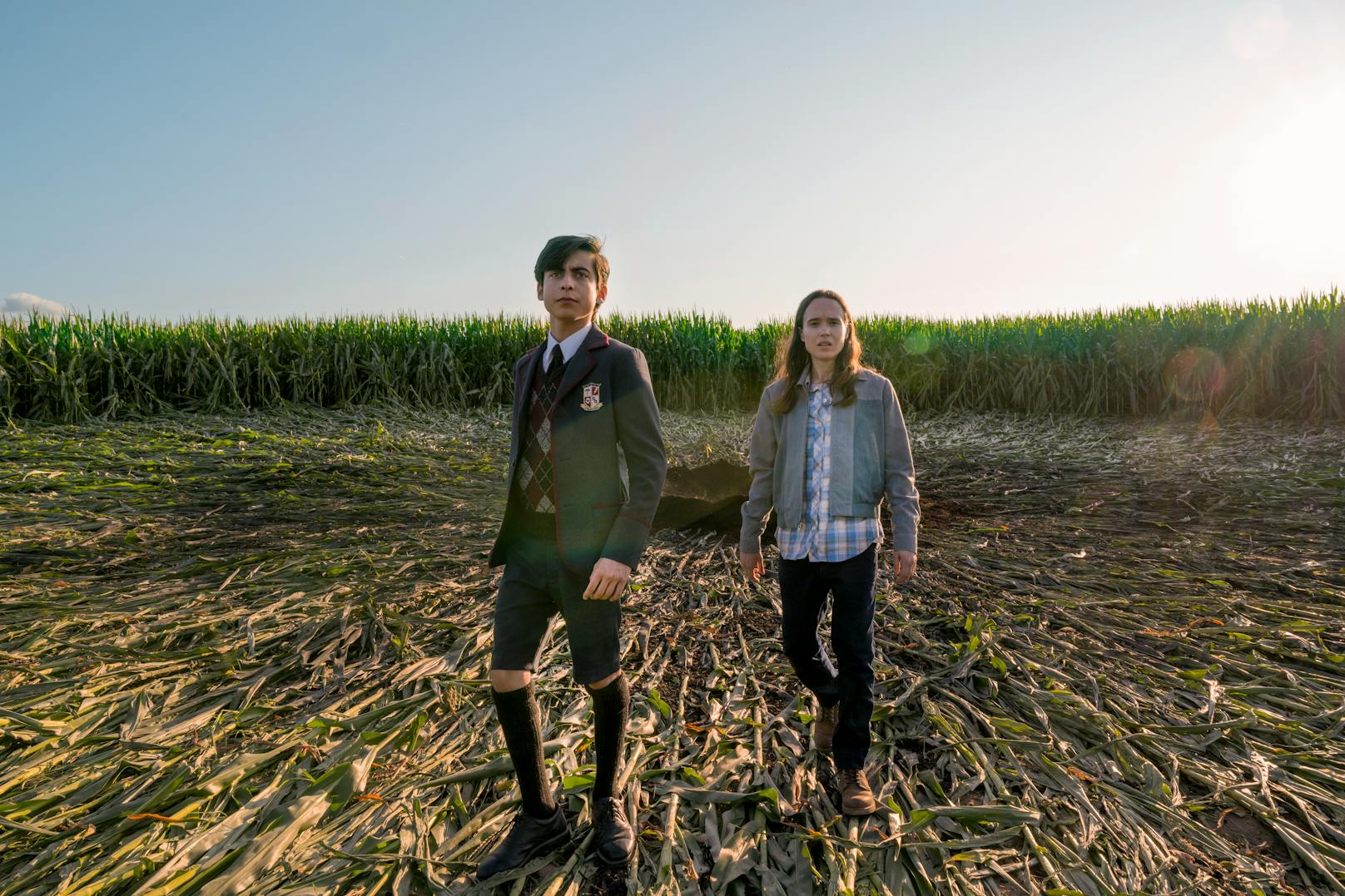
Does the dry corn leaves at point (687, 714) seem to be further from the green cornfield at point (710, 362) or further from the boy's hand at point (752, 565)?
the green cornfield at point (710, 362)

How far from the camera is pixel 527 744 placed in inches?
77.1

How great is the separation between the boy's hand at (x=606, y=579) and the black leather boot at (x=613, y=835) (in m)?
0.66

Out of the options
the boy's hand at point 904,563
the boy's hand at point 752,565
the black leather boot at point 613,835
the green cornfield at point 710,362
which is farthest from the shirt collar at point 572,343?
the green cornfield at point 710,362

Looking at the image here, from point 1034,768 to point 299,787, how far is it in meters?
2.41

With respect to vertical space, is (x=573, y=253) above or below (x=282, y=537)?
above

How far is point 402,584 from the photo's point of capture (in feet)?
12.9

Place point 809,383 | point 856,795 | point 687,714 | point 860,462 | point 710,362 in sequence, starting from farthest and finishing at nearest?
point 710,362 < point 687,714 < point 809,383 < point 860,462 < point 856,795

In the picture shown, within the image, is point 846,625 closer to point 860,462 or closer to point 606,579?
point 860,462

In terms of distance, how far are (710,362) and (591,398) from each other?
10.7 m

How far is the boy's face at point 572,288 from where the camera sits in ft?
6.33

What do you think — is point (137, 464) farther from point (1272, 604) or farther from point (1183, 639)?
point (1272, 604)

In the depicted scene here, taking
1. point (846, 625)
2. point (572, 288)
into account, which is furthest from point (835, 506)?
point (572, 288)

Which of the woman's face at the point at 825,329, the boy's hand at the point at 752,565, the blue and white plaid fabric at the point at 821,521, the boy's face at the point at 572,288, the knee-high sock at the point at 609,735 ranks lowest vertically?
the knee-high sock at the point at 609,735

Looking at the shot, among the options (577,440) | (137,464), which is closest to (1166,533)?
(577,440)
